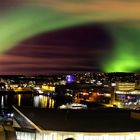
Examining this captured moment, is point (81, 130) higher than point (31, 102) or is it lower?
higher

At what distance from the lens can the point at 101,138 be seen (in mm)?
21094

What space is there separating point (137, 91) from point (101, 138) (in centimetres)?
6610

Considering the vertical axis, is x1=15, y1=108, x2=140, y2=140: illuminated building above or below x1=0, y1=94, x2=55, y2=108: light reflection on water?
above

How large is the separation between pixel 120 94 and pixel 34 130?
65.4m

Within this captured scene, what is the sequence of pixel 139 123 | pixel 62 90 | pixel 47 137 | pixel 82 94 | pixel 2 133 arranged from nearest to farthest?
pixel 2 133, pixel 47 137, pixel 139 123, pixel 82 94, pixel 62 90

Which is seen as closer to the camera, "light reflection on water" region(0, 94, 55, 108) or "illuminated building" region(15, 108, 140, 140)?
"illuminated building" region(15, 108, 140, 140)

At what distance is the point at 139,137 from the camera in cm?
2183

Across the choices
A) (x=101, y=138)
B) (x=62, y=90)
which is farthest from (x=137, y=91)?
(x=101, y=138)

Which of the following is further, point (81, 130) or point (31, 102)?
point (31, 102)

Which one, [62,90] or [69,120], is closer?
[69,120]

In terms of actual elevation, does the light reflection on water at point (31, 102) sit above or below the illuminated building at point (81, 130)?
below

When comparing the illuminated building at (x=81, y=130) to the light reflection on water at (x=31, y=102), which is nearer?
the illuminated building at (x=81, y=130)

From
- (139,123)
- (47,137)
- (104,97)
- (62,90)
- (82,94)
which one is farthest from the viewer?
(62,90)

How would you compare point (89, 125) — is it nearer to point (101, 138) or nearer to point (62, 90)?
point (101, 138)
